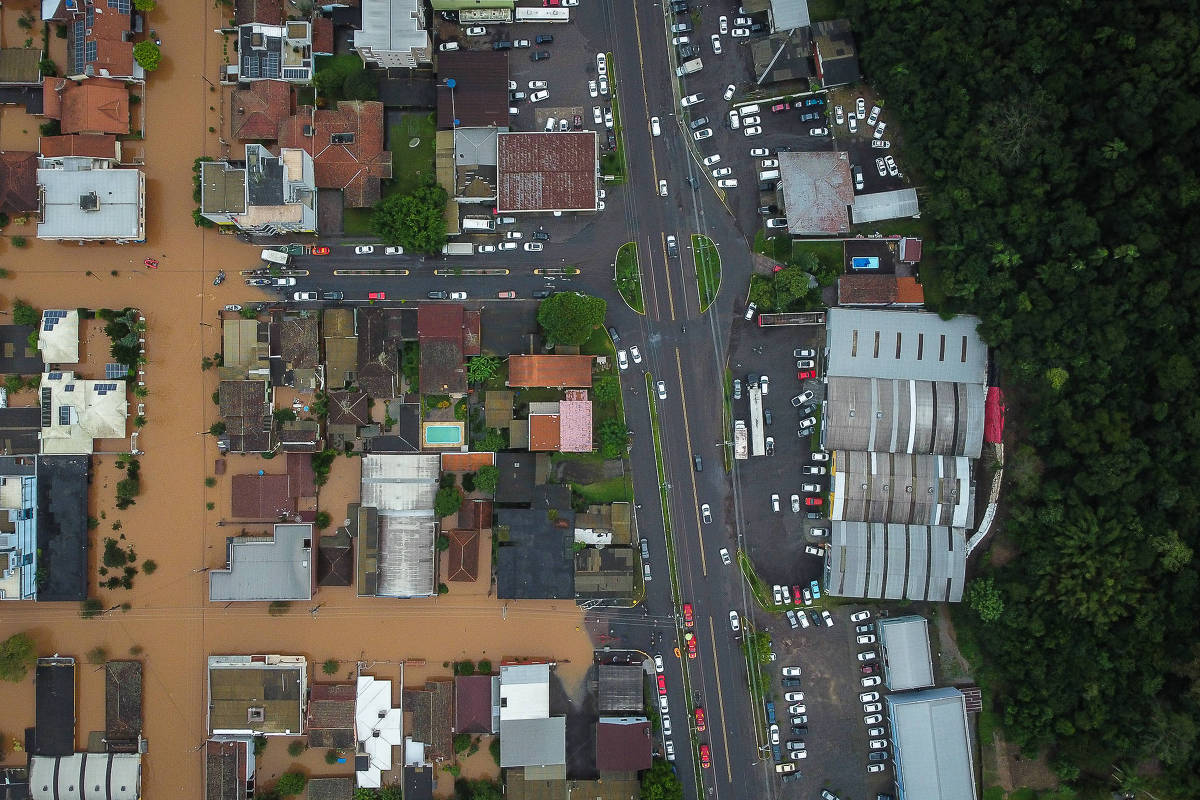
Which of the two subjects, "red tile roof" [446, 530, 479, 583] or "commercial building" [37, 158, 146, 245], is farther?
"red tile roof" [446, 530, 479, 583]

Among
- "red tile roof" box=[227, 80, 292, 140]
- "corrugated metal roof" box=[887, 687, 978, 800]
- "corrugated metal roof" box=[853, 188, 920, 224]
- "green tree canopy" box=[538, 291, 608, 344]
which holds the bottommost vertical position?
"corrugated metal roof" box=[887, 687, 978, 800]

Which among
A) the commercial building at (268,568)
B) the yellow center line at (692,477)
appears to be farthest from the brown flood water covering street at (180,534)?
the yellow center line at (692,477)

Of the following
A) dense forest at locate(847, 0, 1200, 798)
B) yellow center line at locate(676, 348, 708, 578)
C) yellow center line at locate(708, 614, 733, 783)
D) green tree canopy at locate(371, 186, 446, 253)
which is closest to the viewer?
dense forest at locate(847, 0, 1200, 798)

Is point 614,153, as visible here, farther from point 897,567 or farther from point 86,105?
point 86,105

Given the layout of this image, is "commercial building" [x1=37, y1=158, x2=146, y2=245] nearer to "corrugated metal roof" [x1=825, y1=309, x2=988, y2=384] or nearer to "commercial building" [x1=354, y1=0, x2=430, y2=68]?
"commercial building" [x1=354, y1=0, x2=430, y2=68]

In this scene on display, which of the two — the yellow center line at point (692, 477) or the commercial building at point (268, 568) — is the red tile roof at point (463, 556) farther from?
the yellow center line at point (692, 477)

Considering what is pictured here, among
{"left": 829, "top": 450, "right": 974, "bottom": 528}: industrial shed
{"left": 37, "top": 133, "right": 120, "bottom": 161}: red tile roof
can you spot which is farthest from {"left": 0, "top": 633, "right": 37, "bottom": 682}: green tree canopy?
{"left": 829, "top": 450, "right": 974, "bottom": 528}: industrial shed

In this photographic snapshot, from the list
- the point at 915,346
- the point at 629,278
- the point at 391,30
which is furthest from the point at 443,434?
the point at 915,346
